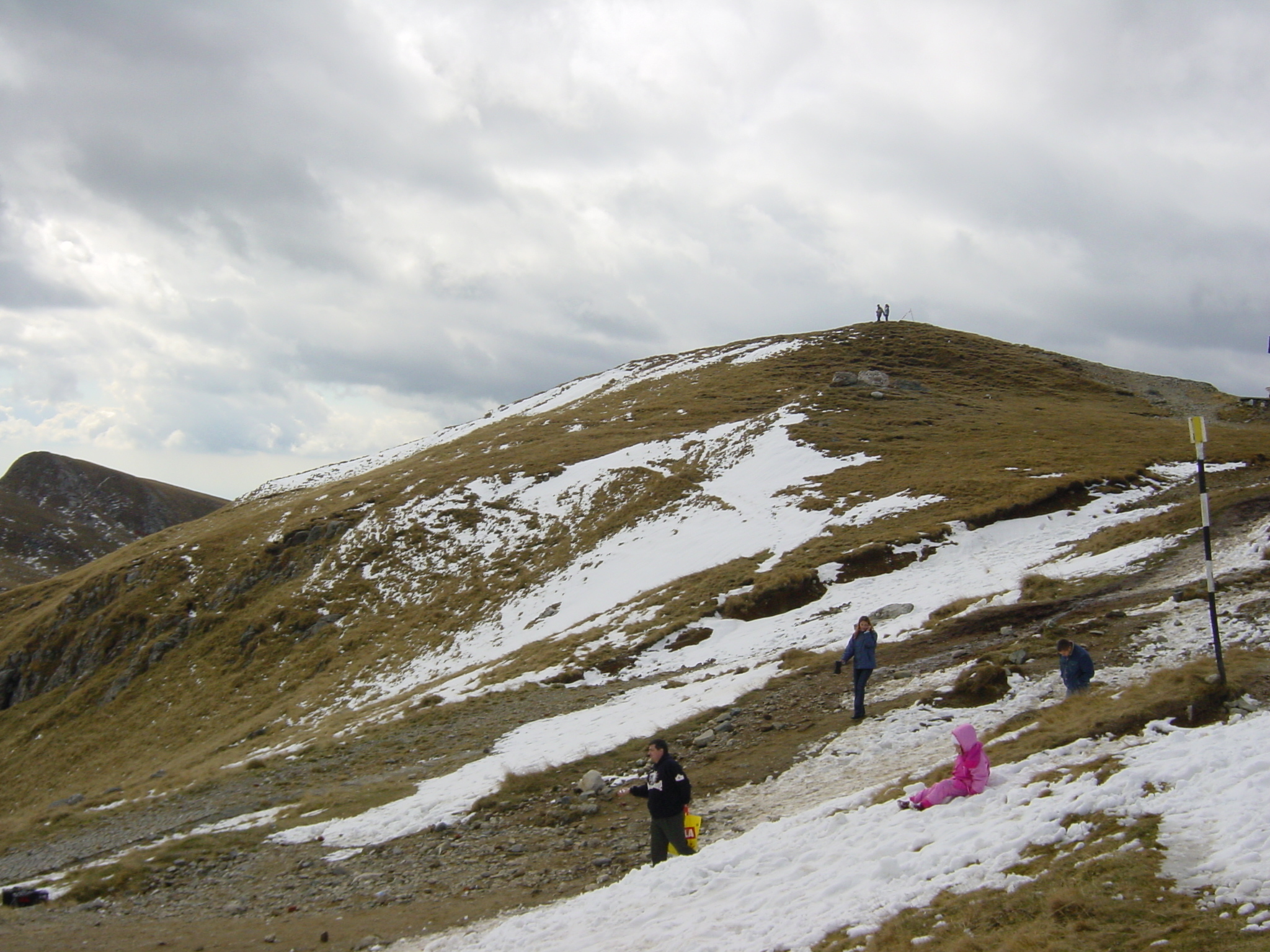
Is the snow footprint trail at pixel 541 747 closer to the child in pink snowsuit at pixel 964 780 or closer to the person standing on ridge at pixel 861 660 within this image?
the person standing on ridge at pixel 861 660

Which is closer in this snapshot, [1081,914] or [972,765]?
[1081,914]

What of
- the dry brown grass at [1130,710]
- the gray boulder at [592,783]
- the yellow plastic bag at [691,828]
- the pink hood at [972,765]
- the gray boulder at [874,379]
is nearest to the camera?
the pink hood at [972,765]

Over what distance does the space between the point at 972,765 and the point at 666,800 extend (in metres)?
4.05

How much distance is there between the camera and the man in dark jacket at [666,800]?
10734 mm

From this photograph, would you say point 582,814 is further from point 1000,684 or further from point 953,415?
point 953,415

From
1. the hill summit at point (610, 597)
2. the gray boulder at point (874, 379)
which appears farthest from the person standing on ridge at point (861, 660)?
the gray boulder at point (874, 379)

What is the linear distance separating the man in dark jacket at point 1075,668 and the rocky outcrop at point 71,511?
166 metres

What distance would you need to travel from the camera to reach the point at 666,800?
35.2 feet

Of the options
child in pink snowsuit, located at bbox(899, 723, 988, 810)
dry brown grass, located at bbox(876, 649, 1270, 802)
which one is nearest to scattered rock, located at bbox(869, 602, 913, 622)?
dry brown grass, located at bbox(876, 649, 1270, 802)

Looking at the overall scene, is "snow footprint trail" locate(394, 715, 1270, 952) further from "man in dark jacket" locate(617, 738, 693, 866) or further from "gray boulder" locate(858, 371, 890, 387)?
"gray boulder" locate(858, 371, 890, 387)

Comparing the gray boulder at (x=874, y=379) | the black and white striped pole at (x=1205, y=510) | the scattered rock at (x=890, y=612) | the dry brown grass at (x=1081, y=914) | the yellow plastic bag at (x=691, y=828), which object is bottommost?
the yellow plastic bag at (x=691, y=828)

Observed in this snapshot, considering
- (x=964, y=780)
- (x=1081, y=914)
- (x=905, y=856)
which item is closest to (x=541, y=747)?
(x=964, y=780)

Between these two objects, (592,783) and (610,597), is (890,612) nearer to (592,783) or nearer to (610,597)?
(592,783)

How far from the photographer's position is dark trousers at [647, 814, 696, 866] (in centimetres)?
1080
